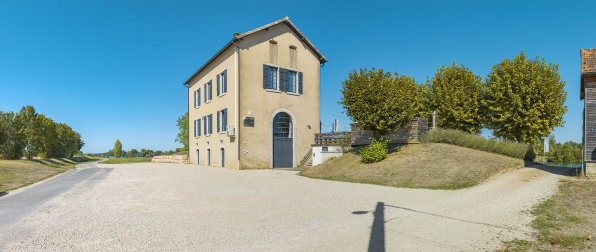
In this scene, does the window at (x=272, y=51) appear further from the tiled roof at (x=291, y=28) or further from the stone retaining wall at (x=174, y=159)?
the stone retaining wall at (x=174, y=159)

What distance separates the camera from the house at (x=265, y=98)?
67.5ft

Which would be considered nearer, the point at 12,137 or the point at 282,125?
the point at 282,125

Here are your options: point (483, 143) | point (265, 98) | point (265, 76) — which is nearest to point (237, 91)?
point (265, 98)

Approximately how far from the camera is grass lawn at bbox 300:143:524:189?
10797mm

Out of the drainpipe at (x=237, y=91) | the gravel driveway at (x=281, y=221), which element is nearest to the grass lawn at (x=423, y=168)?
the gravel driveway at (x=281, y=221)

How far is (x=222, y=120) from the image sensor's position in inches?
914

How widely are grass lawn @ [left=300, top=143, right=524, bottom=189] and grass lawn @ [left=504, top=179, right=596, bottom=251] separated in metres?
2.74

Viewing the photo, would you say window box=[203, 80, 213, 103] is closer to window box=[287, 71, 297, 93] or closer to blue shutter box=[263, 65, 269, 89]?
blue shutter box=[263, 65, 269, 89]

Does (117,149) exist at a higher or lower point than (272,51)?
lower

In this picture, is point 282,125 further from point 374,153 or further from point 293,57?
point 374,153

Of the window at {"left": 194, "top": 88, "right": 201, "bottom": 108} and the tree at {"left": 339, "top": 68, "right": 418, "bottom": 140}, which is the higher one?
the window at {"left": 194, "top": 88, "right": 201, "bottom": 108}

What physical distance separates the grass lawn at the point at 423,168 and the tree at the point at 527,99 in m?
9.25

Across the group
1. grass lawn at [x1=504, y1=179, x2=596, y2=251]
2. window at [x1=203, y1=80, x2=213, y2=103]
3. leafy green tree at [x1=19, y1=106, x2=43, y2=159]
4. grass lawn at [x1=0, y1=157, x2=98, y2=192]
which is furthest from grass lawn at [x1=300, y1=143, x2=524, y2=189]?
leafy green tree at [x1=19, y1=106, x2=43, y2=159]

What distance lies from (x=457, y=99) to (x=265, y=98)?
16204mm
